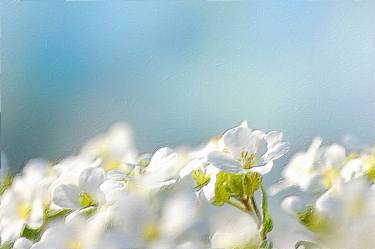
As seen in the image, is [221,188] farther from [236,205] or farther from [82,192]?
[82,192]

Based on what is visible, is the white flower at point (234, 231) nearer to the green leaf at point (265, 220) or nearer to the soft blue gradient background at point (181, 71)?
the green leaf at point (265, 220)

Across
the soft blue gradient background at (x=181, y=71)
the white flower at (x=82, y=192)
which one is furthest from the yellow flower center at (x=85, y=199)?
the soft blue gradient background at (x=181, y=71)

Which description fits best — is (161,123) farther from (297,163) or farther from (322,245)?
(322,245)

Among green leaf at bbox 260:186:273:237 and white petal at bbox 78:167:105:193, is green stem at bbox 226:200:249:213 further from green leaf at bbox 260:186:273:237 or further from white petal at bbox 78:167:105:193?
white petal at bbox 78:167:105:193

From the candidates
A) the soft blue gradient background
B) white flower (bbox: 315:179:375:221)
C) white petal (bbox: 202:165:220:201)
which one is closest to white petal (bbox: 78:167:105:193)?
white petal (bbox: 202:165:220:201)

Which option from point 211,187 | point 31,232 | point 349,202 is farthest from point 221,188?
point 31,232

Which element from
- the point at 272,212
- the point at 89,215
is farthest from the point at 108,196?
the point at 272,212
